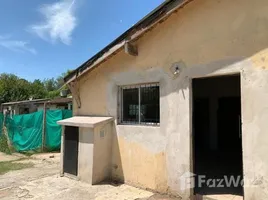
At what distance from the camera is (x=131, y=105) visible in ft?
22.3

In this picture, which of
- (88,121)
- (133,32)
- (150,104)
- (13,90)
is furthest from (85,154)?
(13,90)

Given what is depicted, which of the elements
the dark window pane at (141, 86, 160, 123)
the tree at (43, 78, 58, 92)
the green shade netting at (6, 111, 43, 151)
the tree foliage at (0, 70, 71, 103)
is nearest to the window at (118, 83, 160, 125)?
the dark window pane at (141, 86, 160, 123)

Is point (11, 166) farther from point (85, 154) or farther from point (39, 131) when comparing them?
point (85, 154)

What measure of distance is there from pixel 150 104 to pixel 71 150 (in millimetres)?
2923

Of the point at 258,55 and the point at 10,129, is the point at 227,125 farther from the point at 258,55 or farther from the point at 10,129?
the point at 10,129

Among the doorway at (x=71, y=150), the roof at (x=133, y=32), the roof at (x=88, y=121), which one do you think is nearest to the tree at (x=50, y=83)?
the doorway at (x=71, y=150)

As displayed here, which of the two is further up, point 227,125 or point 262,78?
point 262,78

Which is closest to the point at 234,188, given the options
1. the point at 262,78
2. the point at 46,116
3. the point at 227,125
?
the point at 262,78

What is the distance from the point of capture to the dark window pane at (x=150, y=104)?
618 cm

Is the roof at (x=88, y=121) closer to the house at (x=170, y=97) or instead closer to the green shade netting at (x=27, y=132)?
the house at (x=170, y=97)

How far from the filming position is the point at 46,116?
1139 cm

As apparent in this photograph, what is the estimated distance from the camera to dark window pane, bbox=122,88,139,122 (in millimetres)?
6664

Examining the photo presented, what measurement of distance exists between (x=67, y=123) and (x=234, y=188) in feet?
16.2

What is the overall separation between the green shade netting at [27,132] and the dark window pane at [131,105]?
6141mm
